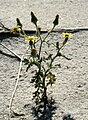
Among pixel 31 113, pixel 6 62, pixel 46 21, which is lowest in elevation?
pixel 31 113

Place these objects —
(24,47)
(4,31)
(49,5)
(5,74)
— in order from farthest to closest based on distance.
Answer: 1. (49,5)
2. (4,31)
3. (24,47)
4. (5,74)

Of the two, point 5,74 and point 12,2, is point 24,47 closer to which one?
point 5,74

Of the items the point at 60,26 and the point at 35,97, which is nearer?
the point at 35,97

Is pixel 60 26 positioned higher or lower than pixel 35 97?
higher

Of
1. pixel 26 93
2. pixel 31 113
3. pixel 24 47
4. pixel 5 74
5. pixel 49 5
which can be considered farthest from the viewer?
pixel 49 5

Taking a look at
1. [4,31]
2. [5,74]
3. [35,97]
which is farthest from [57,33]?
[35,97]

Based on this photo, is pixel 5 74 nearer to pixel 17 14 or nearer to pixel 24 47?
pixel 24 47
